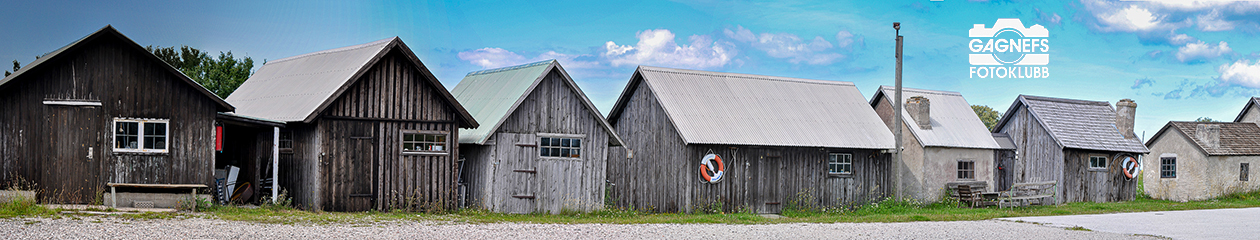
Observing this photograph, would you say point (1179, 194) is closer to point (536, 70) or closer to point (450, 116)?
point (536, 70)

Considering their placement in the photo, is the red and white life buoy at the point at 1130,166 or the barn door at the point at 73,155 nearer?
the barn door at the point at 73,155

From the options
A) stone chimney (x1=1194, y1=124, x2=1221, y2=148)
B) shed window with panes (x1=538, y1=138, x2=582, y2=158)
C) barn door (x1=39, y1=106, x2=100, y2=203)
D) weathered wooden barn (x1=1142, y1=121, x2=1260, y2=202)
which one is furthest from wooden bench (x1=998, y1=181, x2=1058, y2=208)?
barn door (x1=39, y1=106, x2=100, y2=203)

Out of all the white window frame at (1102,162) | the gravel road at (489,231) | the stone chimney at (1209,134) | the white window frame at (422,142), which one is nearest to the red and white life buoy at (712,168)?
the gravel road at (489,231)

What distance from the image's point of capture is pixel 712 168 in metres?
24.7

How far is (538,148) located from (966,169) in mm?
14279

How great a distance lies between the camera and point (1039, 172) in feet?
106

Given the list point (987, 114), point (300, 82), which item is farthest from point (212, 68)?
point (987, 114)

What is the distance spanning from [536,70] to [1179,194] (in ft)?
78.4

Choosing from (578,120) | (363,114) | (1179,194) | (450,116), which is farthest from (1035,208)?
(363,114)

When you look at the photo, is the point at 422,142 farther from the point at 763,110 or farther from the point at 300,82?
the point at 763,110

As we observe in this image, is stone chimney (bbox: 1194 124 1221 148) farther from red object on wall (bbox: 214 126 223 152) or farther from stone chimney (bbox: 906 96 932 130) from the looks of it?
red object on wall (bbox: 214 126 223 152)

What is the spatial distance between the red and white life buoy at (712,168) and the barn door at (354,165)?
8263mm

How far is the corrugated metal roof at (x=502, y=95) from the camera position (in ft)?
71.7

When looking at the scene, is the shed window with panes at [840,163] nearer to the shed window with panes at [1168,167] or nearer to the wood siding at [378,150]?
the wood siding at [378,150]
